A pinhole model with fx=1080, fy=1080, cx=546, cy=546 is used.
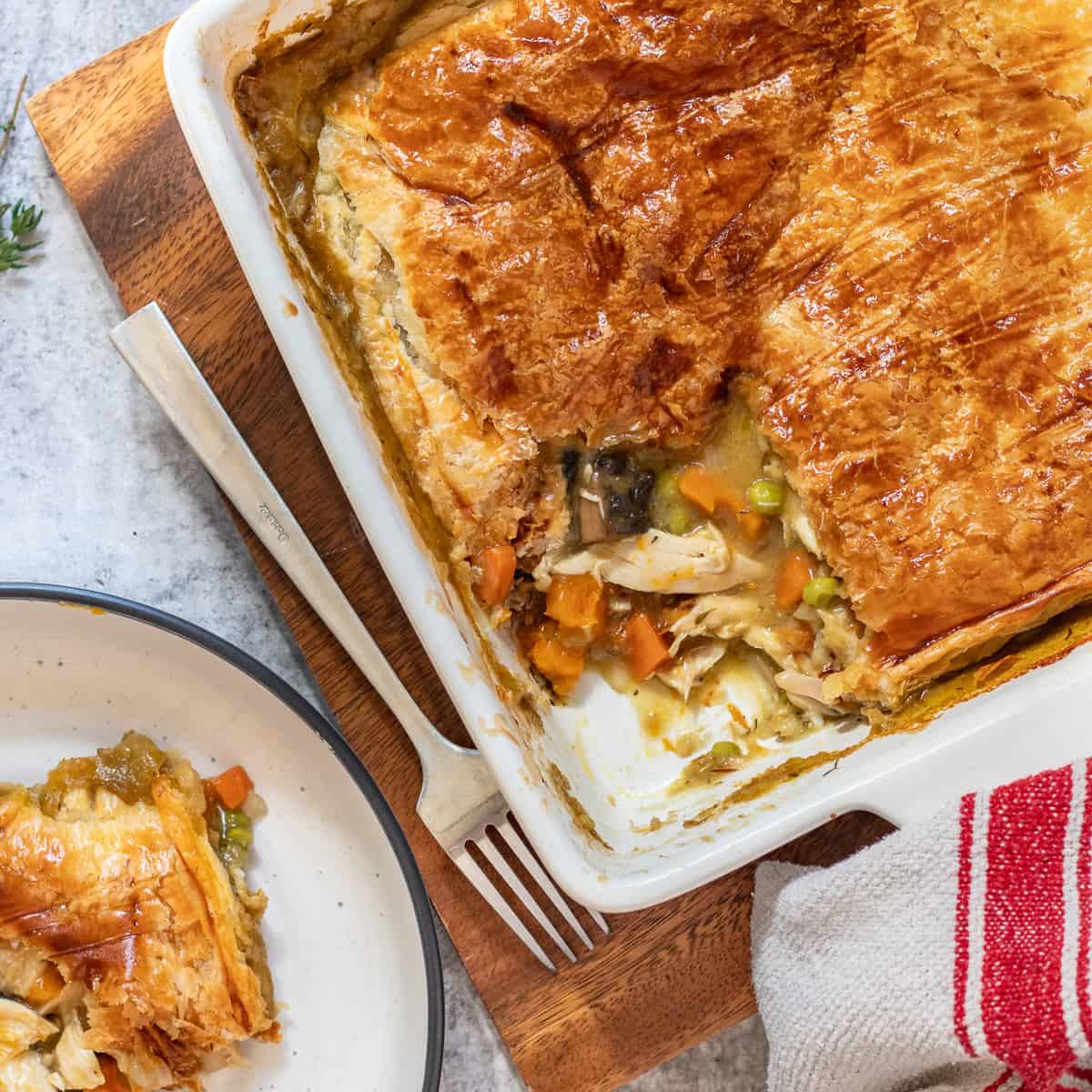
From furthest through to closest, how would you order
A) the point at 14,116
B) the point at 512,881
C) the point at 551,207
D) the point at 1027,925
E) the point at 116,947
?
the point at 14,116
the point at 512,881
the point at 116,947
the point at 1027,925
the point at 551,207

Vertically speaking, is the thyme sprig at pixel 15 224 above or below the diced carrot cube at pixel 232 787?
above

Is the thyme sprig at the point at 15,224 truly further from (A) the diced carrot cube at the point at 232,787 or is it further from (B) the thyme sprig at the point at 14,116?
(A) the diced carrot cube at the point at 232,787

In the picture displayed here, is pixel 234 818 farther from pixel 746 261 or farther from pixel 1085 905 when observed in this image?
pixel 1085 905

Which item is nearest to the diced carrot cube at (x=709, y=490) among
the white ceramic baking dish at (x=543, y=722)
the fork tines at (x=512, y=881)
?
the white ceramic baking dish at (x=543, y=722)

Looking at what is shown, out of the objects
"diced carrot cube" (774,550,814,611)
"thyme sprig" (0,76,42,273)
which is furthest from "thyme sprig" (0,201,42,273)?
"diced carrot cube" (774,550,814,611)

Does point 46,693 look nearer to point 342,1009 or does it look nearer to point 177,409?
point 177,409

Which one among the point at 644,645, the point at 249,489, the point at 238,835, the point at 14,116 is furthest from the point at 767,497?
the point at 14,116
